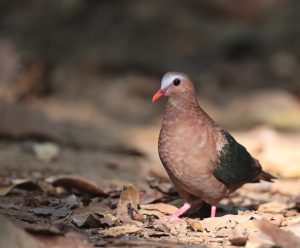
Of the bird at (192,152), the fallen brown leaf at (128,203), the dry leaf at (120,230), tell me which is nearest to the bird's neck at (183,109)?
the bird at (192,152)

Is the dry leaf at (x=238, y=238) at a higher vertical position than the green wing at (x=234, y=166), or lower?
lower

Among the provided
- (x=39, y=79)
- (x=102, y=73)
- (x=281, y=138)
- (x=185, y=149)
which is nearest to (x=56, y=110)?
(x=39, y=79)

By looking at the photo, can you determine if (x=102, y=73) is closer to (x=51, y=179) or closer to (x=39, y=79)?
(x=39, y=79)

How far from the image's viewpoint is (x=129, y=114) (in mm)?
9289

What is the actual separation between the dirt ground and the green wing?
9.6 inches

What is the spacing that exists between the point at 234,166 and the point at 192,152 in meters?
0.41

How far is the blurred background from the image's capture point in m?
7.37

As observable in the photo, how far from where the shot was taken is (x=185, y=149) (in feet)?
15.9

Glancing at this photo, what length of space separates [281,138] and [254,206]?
2152 millimetres

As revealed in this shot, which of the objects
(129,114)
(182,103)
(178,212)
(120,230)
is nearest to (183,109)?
(182,103)

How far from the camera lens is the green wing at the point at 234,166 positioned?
498 centimetres

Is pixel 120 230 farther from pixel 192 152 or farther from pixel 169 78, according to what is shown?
pixel 169 78

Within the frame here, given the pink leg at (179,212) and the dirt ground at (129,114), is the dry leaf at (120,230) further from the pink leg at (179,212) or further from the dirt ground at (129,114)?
the pink leg at (179,212)

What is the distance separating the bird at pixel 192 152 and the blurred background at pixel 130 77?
148 cm
